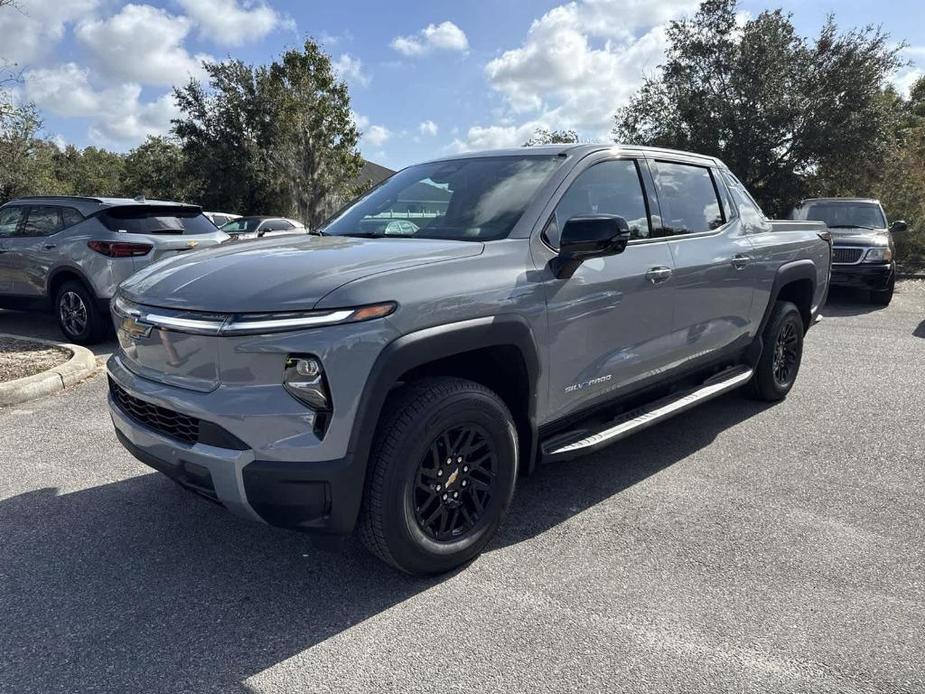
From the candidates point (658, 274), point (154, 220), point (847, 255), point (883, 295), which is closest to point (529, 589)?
point (658, 274)

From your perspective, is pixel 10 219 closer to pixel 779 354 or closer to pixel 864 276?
pixel 779 354

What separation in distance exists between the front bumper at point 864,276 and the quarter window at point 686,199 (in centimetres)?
761

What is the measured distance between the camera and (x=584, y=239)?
296cm

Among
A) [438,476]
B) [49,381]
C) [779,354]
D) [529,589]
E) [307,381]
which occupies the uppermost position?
[307,381]

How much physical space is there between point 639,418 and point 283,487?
209 centimetres

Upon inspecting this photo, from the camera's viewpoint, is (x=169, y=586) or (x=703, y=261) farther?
(x=703, y=261)

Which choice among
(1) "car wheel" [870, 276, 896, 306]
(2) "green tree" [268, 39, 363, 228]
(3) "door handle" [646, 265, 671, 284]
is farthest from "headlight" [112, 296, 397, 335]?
(2) "green tree" [268, 39, 363, 228]

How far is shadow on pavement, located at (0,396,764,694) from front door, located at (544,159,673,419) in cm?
70

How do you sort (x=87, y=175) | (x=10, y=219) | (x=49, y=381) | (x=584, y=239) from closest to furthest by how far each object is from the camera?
(x=584, y=239) → (x=49, y=381) → (x=10, y=219) → (x=87, y=175)

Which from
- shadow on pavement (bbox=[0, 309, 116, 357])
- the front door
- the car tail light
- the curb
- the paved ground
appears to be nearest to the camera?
the paved ground

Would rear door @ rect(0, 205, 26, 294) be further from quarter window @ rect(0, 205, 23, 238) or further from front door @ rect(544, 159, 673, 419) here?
front door @ rect(544, 159, 673, 419)

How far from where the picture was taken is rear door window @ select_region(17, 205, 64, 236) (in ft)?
25.5

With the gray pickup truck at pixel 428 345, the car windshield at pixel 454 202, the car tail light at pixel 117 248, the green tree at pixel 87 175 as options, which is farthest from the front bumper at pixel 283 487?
the green tree at pixel 87 175

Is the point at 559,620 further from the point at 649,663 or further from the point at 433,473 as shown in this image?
the point at 433,473
